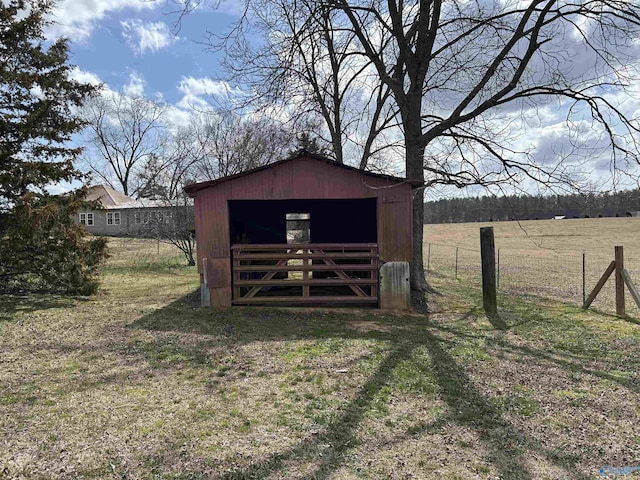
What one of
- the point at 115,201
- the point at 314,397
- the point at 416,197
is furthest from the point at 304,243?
the point at 115,201

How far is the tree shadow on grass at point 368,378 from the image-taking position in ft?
9.69

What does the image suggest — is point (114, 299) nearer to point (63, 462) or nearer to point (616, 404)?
point (63, 462)

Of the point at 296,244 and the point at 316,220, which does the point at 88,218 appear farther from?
the point at 296,244

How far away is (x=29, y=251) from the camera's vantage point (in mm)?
9055

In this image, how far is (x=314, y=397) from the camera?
4.04 metres

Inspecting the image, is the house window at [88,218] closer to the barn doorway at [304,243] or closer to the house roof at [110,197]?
the house roof at [110,197]

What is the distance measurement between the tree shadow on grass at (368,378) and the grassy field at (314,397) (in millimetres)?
19

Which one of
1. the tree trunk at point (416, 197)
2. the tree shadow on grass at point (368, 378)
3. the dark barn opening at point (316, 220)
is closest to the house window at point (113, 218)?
the dark barn opening at point (316, 220)

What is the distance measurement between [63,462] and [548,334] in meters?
6.40

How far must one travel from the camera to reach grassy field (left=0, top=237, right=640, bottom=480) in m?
2.95

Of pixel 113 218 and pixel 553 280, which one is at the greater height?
pixel 113 218

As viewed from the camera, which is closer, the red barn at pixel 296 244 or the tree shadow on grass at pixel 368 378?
the tree shadow on grass at pixel 368 378

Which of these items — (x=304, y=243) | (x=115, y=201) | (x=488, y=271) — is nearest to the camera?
(x=488, y=271)

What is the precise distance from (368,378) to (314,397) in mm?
761
